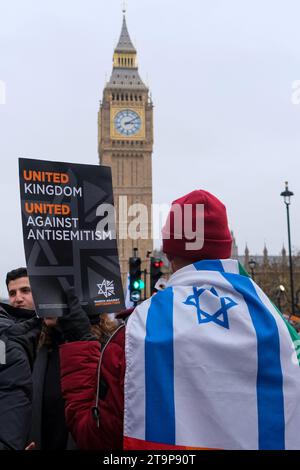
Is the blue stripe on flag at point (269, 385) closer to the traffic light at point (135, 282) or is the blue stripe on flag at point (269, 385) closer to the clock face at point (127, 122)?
the traffic light at point (135, 282)

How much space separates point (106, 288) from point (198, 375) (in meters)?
0.97

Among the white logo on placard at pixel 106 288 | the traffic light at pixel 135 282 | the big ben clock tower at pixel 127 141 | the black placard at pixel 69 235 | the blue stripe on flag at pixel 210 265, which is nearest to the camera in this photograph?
the blue stripe on flag at pixel 210 265

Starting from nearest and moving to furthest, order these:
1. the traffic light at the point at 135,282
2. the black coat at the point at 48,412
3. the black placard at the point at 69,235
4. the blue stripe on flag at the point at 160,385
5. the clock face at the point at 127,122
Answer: the blue stripe on flag at the point at 160,385
the black placard at the point at 69,235
the black coat at the point at 48,412
the traffic light at the point at 135,282
the clock face at the point at 127,122

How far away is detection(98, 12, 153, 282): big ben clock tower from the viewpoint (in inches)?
2633

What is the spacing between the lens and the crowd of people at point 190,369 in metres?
1.97

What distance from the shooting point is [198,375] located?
1.97 meters

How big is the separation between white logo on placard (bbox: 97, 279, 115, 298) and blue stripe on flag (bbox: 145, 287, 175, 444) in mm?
799

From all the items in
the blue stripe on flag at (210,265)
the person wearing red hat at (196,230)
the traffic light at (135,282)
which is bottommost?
the traffic light at (135,282)

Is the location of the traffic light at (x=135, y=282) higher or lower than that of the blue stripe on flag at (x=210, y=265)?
lower

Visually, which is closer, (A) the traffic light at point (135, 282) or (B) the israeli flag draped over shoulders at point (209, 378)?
(B) the israeli flag draped over shoulders at point (209, 378)

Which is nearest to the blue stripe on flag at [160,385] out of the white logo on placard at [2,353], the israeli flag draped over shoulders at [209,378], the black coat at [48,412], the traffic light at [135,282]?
the israeli flag draped over shoulders at [209,378]

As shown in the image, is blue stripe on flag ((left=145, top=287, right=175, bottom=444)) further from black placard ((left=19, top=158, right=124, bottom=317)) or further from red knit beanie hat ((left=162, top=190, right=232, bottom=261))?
black placard ((left=19, top=158, right=124, bottom=317))
